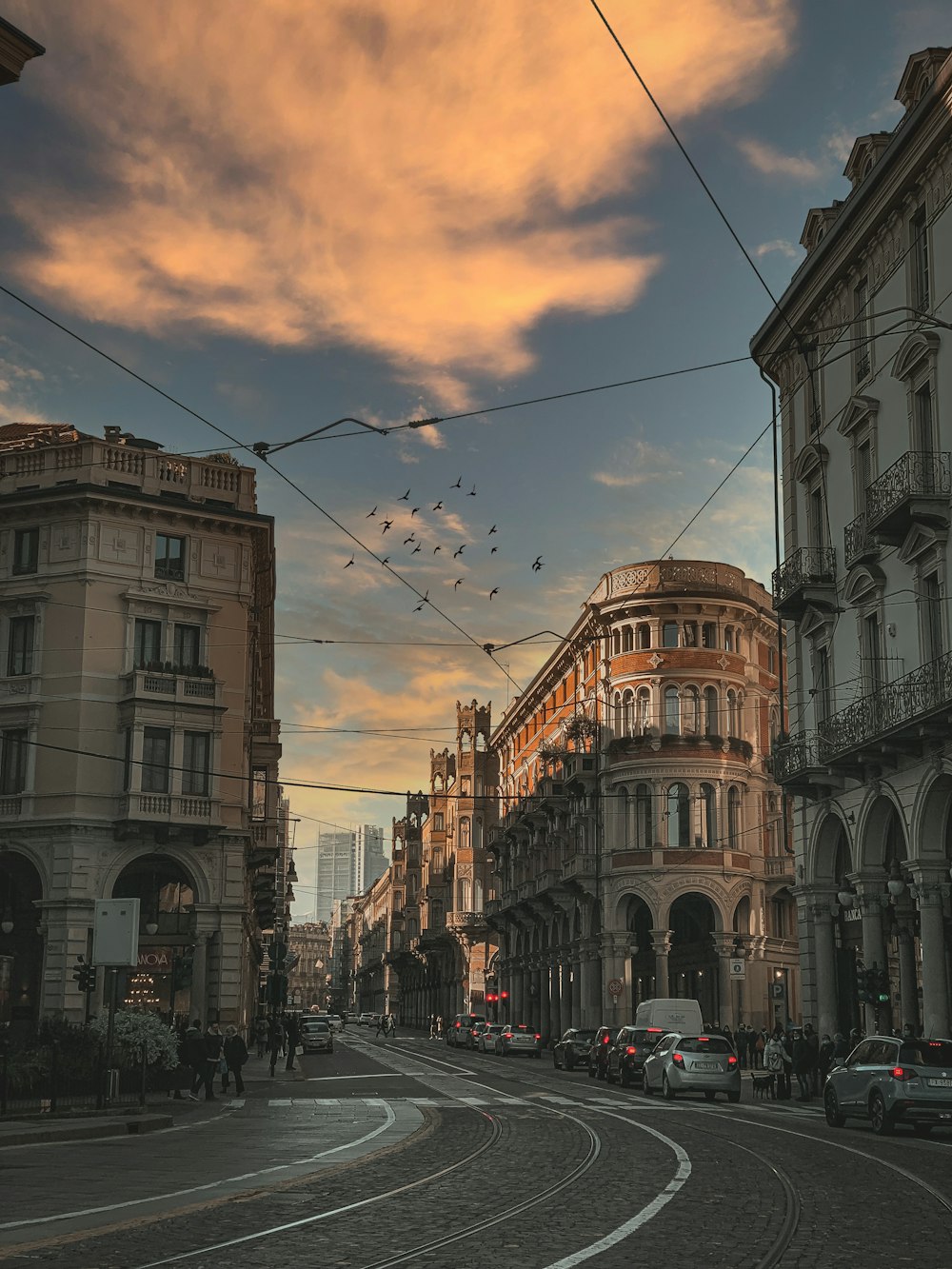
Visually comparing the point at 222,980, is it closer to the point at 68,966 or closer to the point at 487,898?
the point at 68,966

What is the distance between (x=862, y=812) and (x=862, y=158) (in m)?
14.5

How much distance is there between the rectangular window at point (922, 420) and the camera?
30.0 meters

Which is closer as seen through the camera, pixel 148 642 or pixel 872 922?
pixel 872 922

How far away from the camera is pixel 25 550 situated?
46.5 m

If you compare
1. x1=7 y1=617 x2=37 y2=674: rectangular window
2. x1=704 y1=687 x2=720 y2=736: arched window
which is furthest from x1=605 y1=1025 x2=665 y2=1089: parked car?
x1=704 y1=687 x2=720 y2=736: arched window

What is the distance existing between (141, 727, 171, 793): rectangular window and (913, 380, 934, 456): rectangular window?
81.0 ft

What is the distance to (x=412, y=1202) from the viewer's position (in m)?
13.1

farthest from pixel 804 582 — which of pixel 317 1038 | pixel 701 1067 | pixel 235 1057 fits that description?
pixel 317 1038

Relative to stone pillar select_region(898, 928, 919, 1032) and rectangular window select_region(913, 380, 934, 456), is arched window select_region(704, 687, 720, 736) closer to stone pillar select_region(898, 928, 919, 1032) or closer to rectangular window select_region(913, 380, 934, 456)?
stone pillar select_region(898, 928, 919, 1032)

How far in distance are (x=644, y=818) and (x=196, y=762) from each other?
22.2 metres

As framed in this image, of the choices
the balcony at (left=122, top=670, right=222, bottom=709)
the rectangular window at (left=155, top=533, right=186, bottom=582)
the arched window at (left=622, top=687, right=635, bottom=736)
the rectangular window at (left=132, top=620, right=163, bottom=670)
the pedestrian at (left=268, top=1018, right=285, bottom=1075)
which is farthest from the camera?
the arched window at (left=622, top=687, right=635, bottom=736)

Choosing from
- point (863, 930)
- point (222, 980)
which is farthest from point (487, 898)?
point (863, 930)

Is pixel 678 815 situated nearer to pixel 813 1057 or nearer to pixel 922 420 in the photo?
pixel 813 1057

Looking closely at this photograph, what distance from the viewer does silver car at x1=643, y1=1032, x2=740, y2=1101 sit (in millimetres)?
30969
